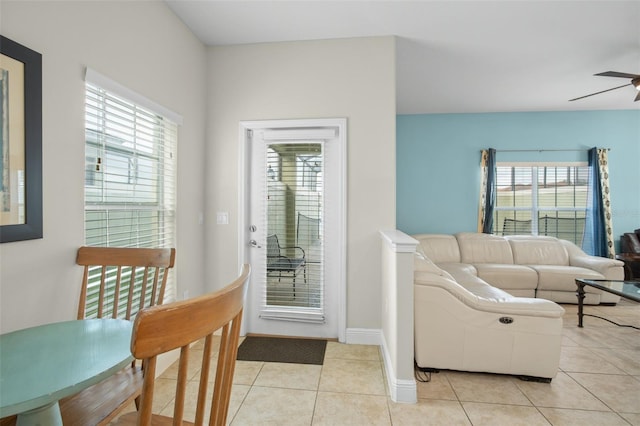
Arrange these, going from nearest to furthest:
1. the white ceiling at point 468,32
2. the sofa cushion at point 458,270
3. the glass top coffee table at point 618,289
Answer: the white ceiling at point 468,32, the glass top coffee table at point 618,289, the sofa cushion at point 458,270

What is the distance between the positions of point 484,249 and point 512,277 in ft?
2.10

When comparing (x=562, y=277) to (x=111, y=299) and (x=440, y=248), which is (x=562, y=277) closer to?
(x=440, y=248)

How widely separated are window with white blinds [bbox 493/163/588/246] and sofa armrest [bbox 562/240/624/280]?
1.92ft

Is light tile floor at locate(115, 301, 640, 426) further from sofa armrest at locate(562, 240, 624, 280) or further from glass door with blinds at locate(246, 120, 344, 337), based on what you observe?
sofa armrest at locate(562, 240, 624, 280)

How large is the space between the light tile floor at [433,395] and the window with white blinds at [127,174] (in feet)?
3.35

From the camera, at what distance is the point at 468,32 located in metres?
2.71

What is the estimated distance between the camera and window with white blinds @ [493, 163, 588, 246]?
4914mm

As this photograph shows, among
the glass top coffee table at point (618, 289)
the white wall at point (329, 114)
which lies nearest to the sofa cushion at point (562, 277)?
the glass top coffee table at point (618, 289)

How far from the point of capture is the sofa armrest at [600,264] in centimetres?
383

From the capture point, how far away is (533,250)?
14.7 ft

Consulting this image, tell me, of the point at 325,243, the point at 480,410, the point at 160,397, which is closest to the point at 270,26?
the point at 325,243

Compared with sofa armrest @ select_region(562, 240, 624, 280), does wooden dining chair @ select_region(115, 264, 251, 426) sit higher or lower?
higher

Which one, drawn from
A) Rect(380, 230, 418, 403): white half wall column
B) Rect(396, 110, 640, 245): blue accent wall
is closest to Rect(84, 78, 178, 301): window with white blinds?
Rect(380, 230, 418, 403): white half wall column

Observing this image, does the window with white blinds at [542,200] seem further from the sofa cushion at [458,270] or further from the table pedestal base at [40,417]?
the table pedestal base at [40,417]
